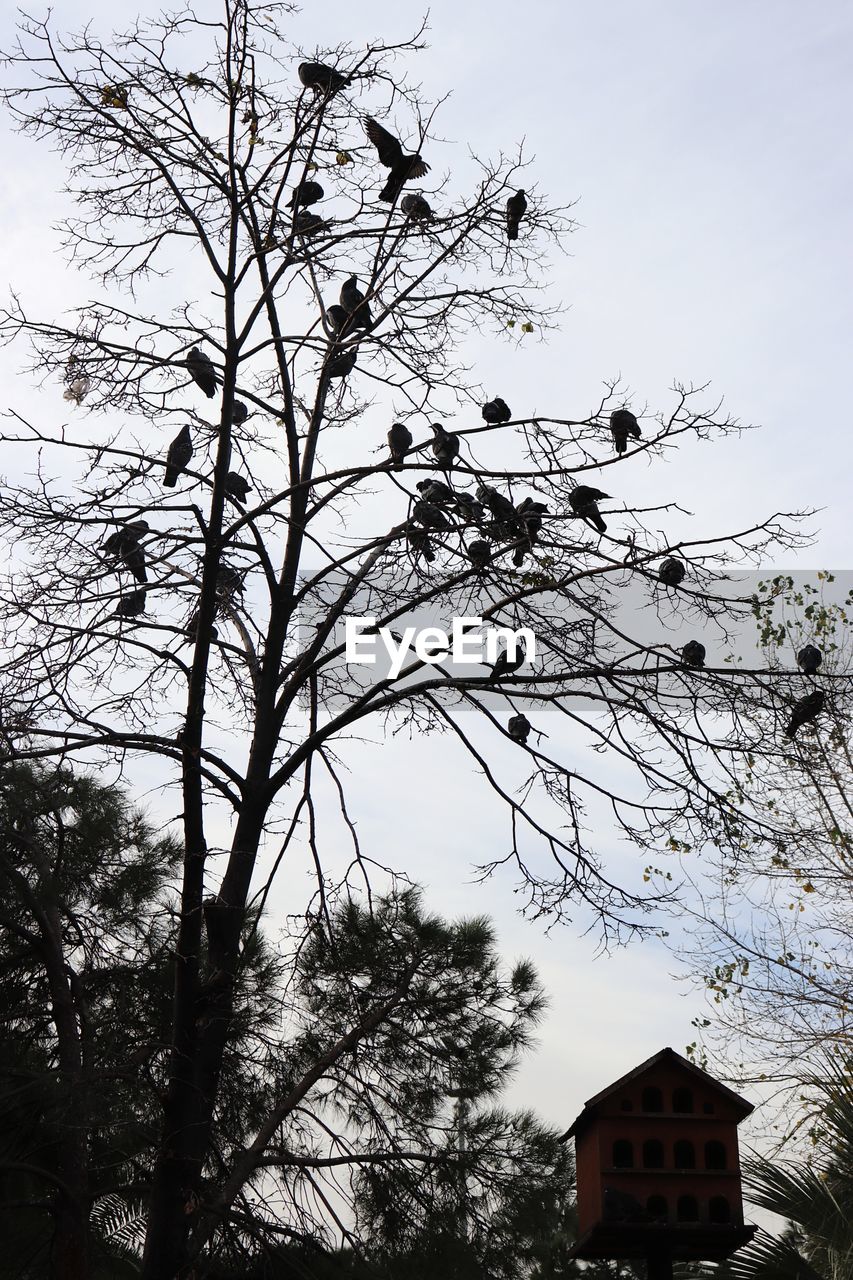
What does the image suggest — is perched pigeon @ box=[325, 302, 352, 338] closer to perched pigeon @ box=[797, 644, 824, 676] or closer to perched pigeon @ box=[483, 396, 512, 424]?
perched pigeon @ box=[483, 396, 512, 424]

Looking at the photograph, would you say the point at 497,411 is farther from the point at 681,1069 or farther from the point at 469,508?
the point at 681,1069

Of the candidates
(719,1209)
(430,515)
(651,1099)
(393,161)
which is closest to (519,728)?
(430,515)

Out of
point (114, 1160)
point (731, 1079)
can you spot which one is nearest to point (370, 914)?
point (114, 1160)

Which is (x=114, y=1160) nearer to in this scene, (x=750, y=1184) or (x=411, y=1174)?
(x=411, y=1174)

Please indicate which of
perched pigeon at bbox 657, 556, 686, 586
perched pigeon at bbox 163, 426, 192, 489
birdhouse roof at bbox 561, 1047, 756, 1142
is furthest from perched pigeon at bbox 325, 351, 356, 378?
birdhouse roof at bbox 561, 1047, 756, 1142

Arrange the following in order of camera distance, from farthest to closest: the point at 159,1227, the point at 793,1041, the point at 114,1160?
the point at 793,1041 → the point at 114,1160 → the point at 159,1227

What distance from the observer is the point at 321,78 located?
628 centimetres

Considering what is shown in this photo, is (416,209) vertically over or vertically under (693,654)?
over

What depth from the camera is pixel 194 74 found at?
624 centimetres

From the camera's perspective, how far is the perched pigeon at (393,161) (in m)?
6.37

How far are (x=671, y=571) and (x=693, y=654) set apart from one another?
418mm

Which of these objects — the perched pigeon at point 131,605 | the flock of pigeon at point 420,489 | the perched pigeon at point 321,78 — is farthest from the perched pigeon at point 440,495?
the perched pigeon at point 321,78

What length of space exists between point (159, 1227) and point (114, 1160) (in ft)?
4.09

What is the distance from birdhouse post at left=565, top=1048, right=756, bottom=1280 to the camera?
5.78 meters
